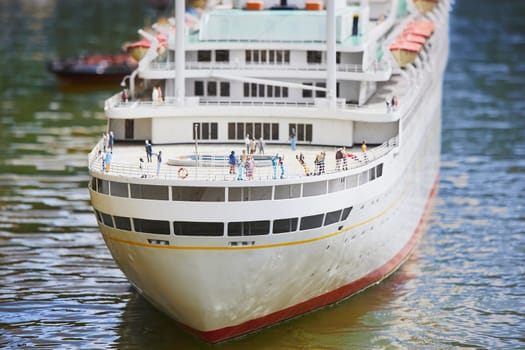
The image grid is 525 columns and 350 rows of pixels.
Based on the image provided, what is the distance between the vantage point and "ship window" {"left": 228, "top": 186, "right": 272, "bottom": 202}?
38816mm

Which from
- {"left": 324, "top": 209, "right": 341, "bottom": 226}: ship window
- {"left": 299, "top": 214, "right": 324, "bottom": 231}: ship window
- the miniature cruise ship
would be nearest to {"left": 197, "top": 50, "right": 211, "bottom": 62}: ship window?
the miniature cruise ship

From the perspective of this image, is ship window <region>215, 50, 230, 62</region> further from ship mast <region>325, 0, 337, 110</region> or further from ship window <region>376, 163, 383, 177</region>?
ship window <region>376, 163, 383, 177</region>

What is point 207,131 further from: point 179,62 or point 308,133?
point 308,133

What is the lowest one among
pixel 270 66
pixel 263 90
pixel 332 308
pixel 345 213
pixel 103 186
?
pixel 332 308

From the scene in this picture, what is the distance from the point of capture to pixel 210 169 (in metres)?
40.8

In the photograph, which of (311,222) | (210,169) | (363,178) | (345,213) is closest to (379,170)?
(363,178)

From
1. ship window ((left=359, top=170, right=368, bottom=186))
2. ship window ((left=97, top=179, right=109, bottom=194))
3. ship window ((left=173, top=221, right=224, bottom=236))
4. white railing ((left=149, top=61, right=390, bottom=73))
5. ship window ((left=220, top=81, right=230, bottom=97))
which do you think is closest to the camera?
ship window ((left=173, top=221, right=224, bottom=236))

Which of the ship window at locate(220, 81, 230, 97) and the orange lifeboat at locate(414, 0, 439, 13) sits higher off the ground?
the orange lifeboat at locate(414, 0, 439, 13)

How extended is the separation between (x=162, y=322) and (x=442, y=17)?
36.1 meters

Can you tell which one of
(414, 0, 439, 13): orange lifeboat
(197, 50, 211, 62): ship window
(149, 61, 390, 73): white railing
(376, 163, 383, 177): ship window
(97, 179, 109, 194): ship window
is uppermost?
(414, 0, 439, 13): orange lifeboat

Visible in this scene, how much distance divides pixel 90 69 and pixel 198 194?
6601cm

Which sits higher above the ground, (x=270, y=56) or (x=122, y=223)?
(x=270, y=56)

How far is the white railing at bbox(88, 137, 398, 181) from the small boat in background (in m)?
58.4

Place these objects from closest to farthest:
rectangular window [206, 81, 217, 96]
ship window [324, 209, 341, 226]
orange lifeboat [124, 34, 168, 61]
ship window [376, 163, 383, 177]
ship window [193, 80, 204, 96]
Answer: ship window [324, 209, 341, 226] → ship window [376, 163, 383, 177] → rectangular window [206, 81, 217, 96] → ship window [193, 80, 204, 96] → orange lifeboat [124, 34, 168, 61]
